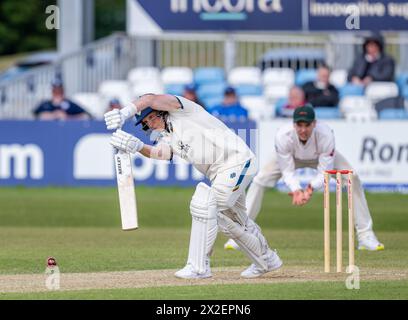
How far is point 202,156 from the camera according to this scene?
404 inches

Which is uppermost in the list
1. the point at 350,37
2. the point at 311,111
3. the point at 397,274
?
the point at 350,37

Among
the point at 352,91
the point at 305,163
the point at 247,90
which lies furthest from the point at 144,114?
the point at 247,90

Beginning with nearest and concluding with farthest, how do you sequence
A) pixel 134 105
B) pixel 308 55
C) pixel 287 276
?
1. pixel 134 105
2. pixel 287 276
3. pixel 308 55

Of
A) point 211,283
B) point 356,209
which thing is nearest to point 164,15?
point 356,209

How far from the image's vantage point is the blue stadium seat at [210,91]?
2267cm

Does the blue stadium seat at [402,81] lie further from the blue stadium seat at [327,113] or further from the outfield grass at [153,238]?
the outfield grass at [153,238]

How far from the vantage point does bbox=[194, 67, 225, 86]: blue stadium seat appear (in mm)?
23766

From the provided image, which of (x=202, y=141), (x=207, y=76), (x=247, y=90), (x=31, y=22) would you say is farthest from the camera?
(x=31, y=22)

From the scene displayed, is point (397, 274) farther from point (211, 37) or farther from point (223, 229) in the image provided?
point (211, 37)

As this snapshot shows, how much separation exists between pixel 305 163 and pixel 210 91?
996 centimetres

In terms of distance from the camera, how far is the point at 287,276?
419 inches

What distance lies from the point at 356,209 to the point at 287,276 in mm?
2916

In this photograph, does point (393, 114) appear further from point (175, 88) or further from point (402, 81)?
point (175, 88)

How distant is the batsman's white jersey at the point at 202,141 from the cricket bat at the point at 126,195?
1.40 feet
